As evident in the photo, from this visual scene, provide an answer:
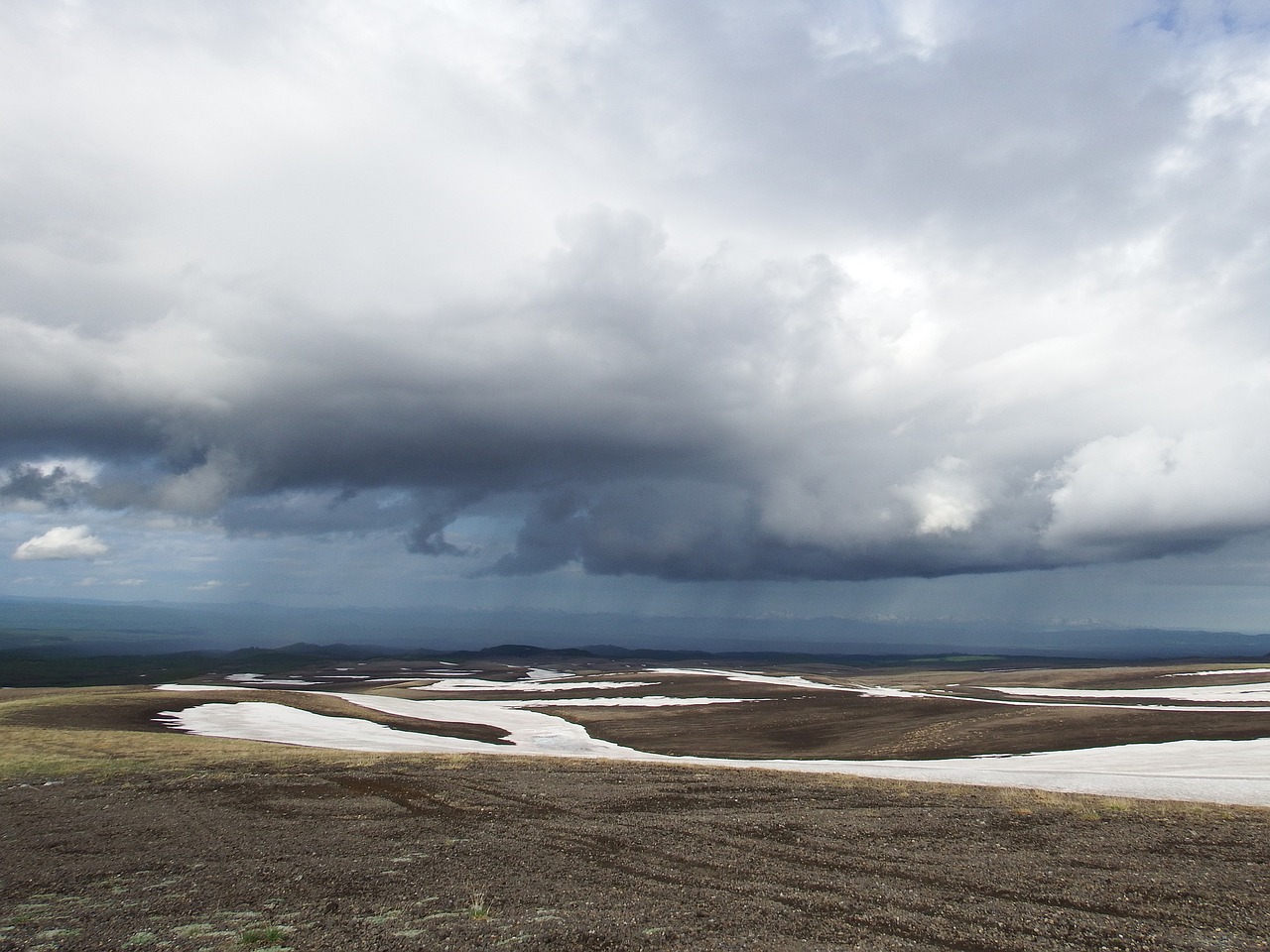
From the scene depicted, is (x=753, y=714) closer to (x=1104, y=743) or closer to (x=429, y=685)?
(x=1104, y=743)

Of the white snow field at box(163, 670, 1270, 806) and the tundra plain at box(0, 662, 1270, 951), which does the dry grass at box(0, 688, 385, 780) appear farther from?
the white snow field at box(163, 670, 1270, 806)

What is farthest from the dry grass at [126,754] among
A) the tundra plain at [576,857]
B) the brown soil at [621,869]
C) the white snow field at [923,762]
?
the white snow field at [923,762]

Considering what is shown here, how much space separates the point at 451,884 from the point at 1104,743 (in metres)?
48.8

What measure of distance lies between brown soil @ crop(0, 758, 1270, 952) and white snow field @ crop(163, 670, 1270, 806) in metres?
6.71

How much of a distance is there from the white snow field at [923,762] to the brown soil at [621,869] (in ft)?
22.0

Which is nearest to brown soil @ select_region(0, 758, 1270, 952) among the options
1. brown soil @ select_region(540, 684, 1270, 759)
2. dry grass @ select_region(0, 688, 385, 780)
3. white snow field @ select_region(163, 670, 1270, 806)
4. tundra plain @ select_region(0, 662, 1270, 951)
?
tundra plain @ select_region(0, 662, 1270, 951)

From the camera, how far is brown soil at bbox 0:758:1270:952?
624 inches

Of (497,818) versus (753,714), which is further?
(753,714)

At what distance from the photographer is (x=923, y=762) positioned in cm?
4650

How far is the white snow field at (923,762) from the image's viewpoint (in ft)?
115

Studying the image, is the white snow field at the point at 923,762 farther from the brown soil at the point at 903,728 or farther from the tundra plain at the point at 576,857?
the tundra plain at the point at 576,857

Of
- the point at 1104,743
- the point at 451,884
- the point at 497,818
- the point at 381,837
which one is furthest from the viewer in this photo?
the point at 1104,743

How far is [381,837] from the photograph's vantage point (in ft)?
80.6

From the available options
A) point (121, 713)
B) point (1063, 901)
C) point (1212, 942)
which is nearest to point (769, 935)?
point (1063, 901)
